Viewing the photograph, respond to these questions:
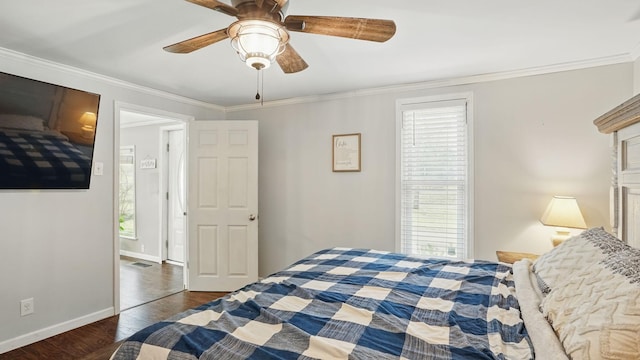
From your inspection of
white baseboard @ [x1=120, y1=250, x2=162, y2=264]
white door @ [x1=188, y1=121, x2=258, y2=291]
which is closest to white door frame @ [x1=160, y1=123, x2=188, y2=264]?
white baseboard @ [x1=120, y1=250, x2=162, y2=264]

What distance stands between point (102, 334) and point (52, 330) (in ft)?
1.28

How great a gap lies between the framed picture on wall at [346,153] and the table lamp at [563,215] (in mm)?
1824

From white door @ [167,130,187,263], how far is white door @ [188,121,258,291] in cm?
157

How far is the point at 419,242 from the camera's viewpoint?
11.7 feet

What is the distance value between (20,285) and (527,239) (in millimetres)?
4301

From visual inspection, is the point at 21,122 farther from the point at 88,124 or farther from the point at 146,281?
the point at 146,281

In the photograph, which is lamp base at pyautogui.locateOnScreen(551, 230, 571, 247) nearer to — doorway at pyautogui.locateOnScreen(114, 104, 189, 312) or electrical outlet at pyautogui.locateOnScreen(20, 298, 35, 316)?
electrical outlet at pyautogui.locateOnScreen(20, 298, 35, 316)

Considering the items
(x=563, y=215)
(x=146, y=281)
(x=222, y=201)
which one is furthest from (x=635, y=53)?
(x=146, y=281)

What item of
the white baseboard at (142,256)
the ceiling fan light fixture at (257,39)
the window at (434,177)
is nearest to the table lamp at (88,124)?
the ceiling fan light fixture at (257,39)

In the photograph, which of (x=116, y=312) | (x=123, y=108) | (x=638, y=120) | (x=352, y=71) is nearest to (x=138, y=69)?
(x=123, y=108)

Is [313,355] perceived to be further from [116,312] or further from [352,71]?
[116,312]

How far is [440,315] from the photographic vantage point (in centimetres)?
144

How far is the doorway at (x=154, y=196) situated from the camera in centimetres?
555

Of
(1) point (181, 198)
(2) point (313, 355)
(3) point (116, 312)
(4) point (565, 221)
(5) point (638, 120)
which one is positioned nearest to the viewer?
(2) point (313, 355)
